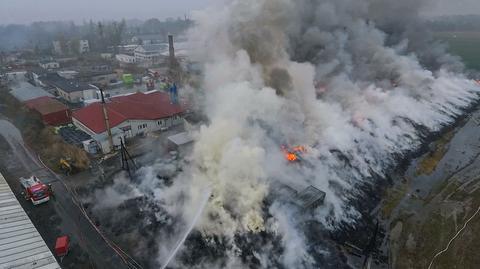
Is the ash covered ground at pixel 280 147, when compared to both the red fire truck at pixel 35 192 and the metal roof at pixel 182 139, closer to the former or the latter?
the metal roof at pixel 182 139

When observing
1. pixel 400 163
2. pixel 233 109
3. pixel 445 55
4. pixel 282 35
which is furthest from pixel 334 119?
pixel 445 55

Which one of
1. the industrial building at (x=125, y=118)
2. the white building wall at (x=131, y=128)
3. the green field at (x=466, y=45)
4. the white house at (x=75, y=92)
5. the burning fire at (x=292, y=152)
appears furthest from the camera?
the green field at (x=466, y=45)

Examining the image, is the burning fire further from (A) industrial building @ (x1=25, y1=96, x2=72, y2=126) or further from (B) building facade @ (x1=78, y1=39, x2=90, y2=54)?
(B) building facade @ (x1=78, y1=39, x2=90, y2=54)

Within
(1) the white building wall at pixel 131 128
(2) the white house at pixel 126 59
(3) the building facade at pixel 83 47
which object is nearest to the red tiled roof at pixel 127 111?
(1) the white building wall at pixel 131 128

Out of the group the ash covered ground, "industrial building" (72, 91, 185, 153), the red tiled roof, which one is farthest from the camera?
A: the red tiled roof

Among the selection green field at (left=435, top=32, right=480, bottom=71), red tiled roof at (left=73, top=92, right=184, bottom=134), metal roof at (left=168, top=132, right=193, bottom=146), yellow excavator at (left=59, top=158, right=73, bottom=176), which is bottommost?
yellow excavator at (left=59, top=158, right=73, bottom=176)

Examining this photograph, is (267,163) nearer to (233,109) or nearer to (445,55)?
(233,109)

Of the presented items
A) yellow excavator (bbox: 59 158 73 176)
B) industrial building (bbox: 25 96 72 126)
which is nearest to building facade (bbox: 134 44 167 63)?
industrial building (bbox: 25 96 72 126)
